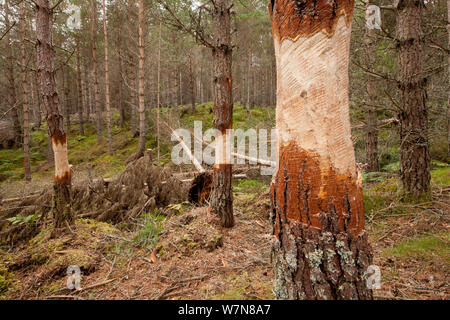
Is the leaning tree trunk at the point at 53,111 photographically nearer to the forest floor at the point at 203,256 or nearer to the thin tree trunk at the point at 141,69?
the forest floor at the point at 203,256

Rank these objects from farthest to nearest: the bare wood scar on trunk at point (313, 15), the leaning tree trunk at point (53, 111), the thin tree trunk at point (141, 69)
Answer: the thin tree trunk at point (141, 69) < the leaning tree trunk at point (53, 111) < the bare wood scar on trunk at point (313, 15)

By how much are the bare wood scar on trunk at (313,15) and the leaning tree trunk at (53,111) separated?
432 cm

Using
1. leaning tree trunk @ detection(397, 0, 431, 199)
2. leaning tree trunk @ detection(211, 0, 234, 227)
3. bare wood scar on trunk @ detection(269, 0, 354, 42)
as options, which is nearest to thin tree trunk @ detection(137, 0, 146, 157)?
leaning tree trunk @ detection(211, 0, 234, 227)

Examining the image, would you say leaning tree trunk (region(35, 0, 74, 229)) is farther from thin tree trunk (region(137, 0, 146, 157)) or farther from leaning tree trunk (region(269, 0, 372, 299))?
thin tree trunk (region(137, 0, 146, 157))

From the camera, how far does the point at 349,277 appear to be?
131 centimetres

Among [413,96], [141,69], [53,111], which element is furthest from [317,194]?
[141,69]

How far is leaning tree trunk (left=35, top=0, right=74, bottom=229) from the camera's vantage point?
3904 mm

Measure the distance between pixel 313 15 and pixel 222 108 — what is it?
8.34 feet

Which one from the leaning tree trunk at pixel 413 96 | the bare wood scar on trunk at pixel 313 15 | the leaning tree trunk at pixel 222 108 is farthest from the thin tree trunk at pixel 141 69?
the bare wood scar on trunk at pixel 313 15

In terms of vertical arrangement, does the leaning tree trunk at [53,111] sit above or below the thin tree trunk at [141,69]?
below

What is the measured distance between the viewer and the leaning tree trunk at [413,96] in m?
3.63

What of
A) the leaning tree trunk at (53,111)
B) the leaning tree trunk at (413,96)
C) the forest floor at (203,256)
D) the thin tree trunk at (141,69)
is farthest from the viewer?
the thin tree trunk at (141,69)
